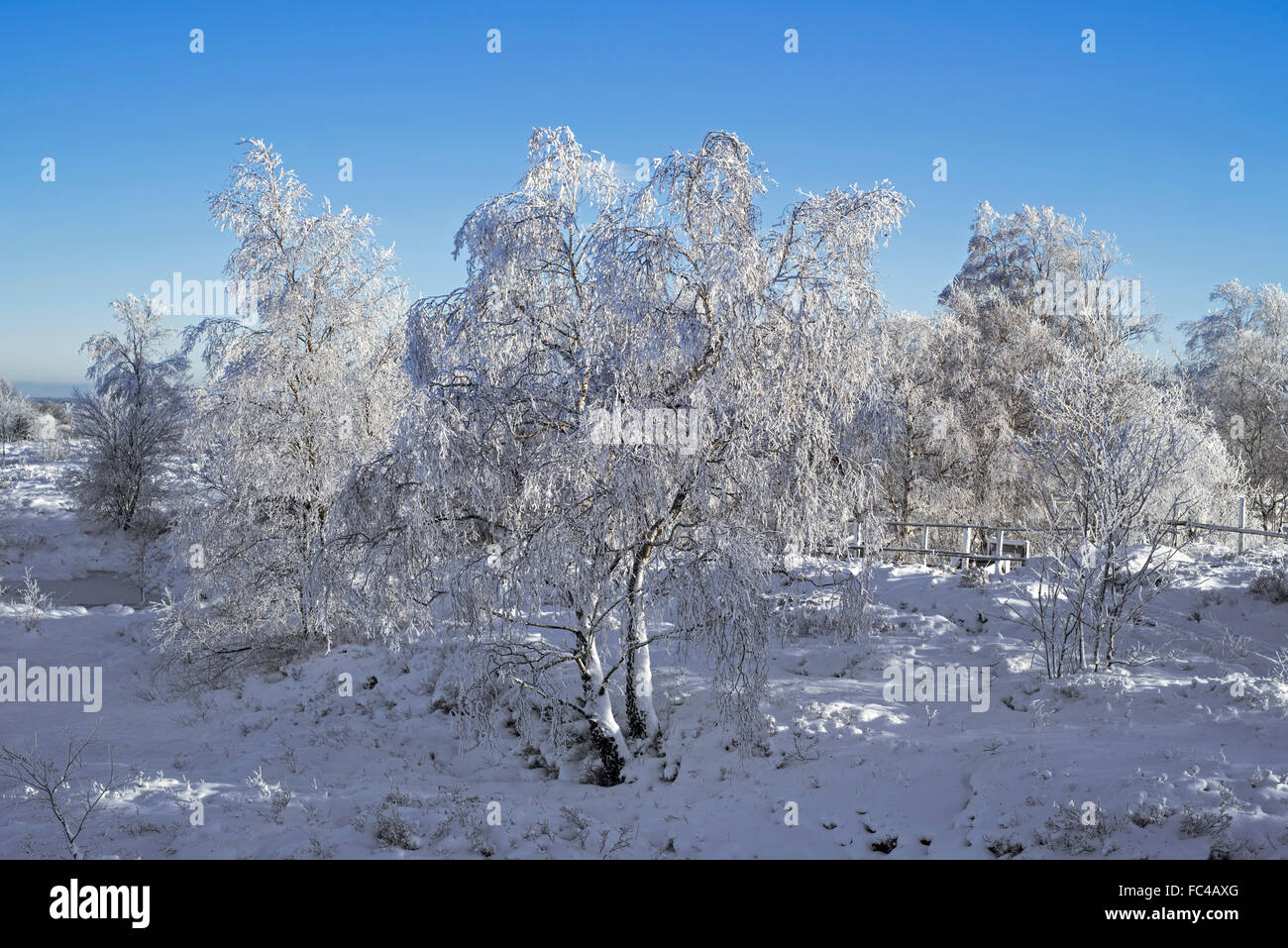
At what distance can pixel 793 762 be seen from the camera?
8.34 m

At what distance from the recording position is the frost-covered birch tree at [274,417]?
1332cm

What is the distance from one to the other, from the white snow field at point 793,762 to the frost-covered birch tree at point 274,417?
1.48m

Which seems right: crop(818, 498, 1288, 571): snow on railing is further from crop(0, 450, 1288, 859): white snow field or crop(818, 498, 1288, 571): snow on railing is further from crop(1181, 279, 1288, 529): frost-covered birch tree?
crop(1181, 279, 1288, 529): frost-covered birch tree

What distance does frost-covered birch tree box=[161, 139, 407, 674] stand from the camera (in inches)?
524

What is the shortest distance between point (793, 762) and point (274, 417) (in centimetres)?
1086

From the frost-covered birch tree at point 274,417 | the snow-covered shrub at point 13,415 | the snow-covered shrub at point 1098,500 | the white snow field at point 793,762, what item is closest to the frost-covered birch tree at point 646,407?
the white snow field at point 793,762

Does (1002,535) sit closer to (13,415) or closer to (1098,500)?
(1098,500)

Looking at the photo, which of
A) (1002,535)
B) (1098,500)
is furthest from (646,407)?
(1002,535)

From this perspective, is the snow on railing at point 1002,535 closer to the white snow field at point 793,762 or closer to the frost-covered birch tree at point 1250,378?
the white snow field at point 793,762

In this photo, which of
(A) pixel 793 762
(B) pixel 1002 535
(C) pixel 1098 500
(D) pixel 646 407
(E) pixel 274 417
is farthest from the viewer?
(B) pixel 1002 535

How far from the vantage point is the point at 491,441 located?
7672 mm

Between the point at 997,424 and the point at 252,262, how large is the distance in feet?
64.7

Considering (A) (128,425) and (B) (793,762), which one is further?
(A) (128,425)

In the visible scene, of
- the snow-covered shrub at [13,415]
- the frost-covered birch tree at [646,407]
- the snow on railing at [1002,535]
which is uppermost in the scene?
the snow-covered shrub at [13,415]
